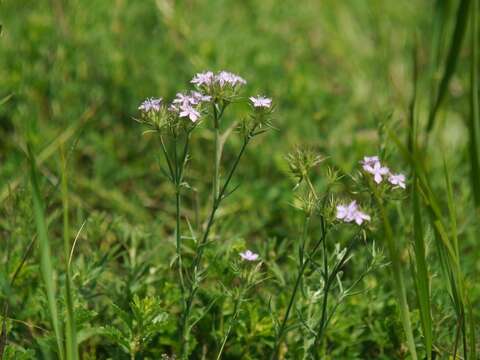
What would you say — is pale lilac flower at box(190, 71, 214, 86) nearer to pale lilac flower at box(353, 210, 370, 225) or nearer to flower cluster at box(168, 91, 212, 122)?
→ flower cluster at box(168, 91, 212, 122)

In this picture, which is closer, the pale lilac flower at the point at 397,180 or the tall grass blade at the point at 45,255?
the tall grass blade at the point at 45,255

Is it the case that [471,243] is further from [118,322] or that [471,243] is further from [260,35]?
[260,35]

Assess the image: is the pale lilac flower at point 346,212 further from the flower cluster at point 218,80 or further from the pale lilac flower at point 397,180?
the flower cluster at point 218,80

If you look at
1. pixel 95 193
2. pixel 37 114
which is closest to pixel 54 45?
pixel 37 114

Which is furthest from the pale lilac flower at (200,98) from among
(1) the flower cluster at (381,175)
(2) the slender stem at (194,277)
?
(1) the flower cluster at (381,175)

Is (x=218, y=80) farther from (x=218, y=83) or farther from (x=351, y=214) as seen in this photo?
(x=351, y=214)

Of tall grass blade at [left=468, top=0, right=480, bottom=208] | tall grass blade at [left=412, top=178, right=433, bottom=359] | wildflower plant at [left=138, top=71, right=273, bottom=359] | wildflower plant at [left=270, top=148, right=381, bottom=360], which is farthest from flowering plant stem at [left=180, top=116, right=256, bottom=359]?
tall grass blade at [left=468, top=0, right=480, bottom=208]
